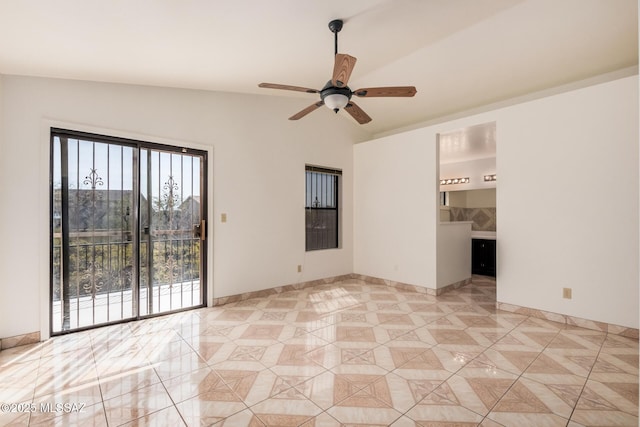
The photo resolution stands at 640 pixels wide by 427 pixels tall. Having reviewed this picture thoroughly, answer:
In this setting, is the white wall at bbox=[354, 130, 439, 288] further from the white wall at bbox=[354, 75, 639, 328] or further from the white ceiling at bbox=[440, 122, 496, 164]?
the white ceiling at bbox=[440, 122, 496, 164]

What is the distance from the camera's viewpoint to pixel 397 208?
16.5 feet

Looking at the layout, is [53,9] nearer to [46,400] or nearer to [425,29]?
[46,400]

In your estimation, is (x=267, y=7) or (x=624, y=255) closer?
(x=267, y=7)

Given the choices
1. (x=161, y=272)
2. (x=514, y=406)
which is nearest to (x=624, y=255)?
(x=514, y=406)

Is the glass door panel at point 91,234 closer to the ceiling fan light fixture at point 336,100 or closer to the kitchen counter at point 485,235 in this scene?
Answer: the ceiling fan light fixture at point 336,100

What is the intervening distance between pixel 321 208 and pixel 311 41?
9.91 feet

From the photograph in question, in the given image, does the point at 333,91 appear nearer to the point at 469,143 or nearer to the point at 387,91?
the point at 387,91

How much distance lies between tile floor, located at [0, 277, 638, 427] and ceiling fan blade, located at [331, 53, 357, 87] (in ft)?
7.52

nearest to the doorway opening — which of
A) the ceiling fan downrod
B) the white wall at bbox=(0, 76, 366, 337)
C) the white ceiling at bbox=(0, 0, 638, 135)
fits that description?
the white ceiling at bbox=(0, 0, 638, 135)

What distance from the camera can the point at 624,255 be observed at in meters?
3.04

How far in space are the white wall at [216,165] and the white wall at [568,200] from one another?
6.20 ft

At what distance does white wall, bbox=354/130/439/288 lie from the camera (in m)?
4.58

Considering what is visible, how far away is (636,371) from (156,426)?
11.1ft

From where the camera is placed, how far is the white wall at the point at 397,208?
458cm
